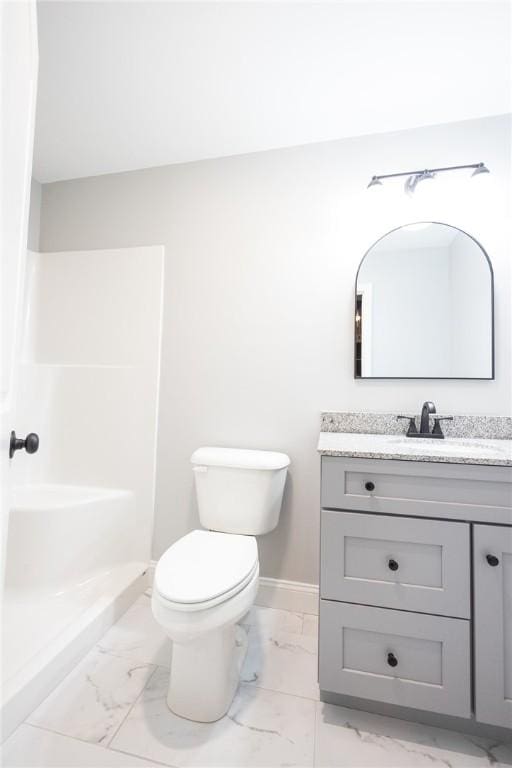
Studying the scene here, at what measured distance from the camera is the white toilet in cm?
98

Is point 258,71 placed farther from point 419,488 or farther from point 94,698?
point 94,698

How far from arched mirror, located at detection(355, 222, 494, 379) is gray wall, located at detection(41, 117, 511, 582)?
0.05 meters

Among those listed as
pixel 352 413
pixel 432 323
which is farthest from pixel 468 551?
pixel 432 323

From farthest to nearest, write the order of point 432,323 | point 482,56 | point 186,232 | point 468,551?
1. point 186,232
2. point 432,323
3. point 482,56
4. point 468,551

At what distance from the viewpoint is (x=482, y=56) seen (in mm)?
1246

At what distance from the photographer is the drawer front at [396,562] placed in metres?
1.00

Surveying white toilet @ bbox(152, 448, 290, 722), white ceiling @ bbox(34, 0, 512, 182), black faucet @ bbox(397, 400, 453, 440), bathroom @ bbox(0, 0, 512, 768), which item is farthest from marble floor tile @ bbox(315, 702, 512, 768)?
white ceiling @ bbox(34, 0, 512, 182)

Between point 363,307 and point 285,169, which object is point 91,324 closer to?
point 285,169

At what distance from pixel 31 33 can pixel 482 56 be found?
4.89 feet

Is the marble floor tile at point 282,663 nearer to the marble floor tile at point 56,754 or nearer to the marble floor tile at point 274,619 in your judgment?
the marble floor tile at point 274,619

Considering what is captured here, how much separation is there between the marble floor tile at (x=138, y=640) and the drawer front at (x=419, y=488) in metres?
0.90

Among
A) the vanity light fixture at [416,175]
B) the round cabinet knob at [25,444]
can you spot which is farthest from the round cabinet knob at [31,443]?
the vanity light fixture at [416,175]

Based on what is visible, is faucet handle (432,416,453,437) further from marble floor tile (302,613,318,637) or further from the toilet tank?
marble floor tile (302,613,318,637)

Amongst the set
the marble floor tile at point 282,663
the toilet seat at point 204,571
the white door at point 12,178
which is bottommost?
the marble floor tile at point 282,663
